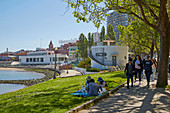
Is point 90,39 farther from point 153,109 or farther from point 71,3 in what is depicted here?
point 153,109

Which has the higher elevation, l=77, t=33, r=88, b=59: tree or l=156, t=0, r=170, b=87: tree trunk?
l=77, t=33, r=88, b=59: tree

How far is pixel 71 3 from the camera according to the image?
10.9m

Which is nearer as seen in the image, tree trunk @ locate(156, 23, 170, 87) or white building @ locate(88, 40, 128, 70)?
tree trunk @ locate(156, 23, 170, 87)

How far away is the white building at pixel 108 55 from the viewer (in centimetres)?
3412

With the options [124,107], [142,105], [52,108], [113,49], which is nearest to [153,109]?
[142,105]

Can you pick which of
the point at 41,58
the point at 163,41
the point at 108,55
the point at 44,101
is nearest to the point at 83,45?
the point at 41,58

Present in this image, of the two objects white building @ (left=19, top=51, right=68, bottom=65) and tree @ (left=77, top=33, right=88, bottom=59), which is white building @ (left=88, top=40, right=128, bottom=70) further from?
white building @ (left=19, top=51, right=68, bottom=65)

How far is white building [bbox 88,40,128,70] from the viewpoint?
34.1 meters

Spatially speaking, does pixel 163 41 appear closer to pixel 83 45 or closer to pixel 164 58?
pixel 164 58

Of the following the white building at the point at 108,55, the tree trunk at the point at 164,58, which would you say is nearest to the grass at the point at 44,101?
the tree trunk at the point at 164,58

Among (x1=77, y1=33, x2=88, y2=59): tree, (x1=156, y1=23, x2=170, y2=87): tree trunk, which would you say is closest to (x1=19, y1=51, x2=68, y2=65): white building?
(x1=77, y1=33, x2=88, y2=59): tree

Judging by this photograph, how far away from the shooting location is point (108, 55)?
34.2 m

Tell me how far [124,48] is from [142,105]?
29317 millimetres

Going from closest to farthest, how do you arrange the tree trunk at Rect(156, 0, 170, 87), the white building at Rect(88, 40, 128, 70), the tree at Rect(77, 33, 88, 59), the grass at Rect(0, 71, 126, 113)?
1. the grass at Rect(0, 71, 126, 113)
2. the tree trunk at Rect(156, 0, 170, 87)
3. the white building at Rect(88, 40, 128, 70)
4. the tree at Rect(77, 33, 88, 59)
